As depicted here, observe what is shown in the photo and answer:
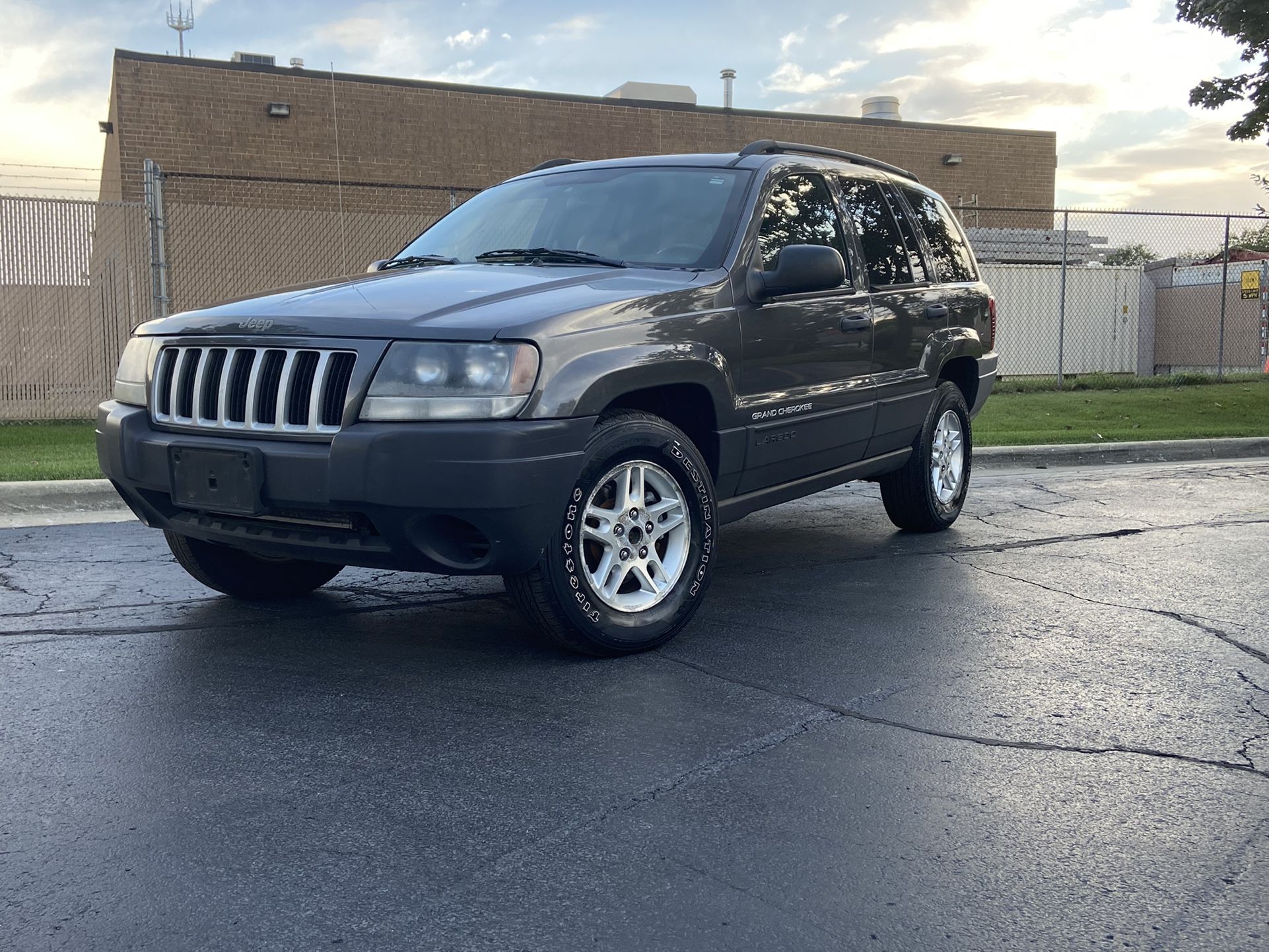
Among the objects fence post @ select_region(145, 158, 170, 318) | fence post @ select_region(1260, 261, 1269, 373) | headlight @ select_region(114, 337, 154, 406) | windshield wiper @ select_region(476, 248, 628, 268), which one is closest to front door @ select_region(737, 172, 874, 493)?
windshield wiper @ select_region(476, 248, 628, 268)

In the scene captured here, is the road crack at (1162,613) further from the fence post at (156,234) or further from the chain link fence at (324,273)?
the fence post at (156,234)

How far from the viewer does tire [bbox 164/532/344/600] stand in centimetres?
516

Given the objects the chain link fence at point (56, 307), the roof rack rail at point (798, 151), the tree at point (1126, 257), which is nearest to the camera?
the roof rack rail at point (798, 151)

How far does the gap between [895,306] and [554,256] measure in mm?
1978

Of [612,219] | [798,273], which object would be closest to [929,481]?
[798,273]

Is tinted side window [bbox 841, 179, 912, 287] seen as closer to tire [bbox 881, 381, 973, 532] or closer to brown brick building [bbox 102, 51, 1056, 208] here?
tire [bbox 881, 381, 973, 532]

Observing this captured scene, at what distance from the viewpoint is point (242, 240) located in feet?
54.0

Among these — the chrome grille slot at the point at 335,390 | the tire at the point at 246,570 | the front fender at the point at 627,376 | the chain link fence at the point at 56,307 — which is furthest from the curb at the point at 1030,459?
the chain link fence at the point at 56,307

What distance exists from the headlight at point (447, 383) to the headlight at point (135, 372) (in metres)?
1.17

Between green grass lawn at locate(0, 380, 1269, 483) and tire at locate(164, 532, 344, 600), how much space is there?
3.78 m

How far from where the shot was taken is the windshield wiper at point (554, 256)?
Answer: 5109 millimetres

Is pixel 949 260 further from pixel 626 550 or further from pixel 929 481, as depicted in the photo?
pixel 626 550

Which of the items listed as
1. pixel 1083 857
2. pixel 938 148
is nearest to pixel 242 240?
pixel 1083 857

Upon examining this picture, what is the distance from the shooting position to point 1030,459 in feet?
36.4
